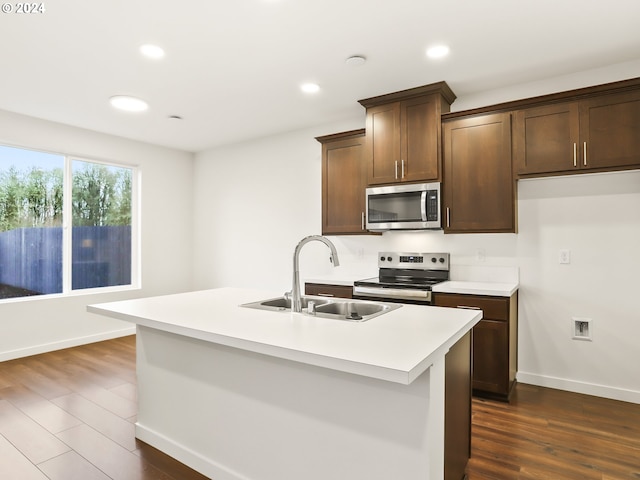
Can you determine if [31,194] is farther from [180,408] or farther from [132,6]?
[180,408]

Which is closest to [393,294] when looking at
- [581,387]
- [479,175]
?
[479,175]

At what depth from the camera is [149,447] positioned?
2.33 metres

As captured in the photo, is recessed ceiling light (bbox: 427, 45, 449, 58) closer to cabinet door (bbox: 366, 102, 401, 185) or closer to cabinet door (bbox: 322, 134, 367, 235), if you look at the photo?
cabinet door (bbox: 366, 102, 401, 185)

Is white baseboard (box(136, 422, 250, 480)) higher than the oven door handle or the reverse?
the reverse

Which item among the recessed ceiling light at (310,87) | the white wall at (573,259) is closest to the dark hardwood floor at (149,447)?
the white wall at (573,259)

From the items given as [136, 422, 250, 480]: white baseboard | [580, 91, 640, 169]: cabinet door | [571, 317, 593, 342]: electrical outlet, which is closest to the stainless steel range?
[571, 317, 593, 342]: electrical outlet

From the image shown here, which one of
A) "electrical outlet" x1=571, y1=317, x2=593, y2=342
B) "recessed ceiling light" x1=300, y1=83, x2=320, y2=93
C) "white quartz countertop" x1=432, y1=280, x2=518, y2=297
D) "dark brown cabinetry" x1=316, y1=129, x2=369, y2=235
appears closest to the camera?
"white quartz countertop" x1=432, y1=280, x2=518, y2=297

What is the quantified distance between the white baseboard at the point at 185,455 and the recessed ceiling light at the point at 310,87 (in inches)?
113

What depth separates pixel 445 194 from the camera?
340 centimetres

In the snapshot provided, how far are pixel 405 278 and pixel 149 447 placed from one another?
255 centimetres

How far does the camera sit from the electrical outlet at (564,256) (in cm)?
320

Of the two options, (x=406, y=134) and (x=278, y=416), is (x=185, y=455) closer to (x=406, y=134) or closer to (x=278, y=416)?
(x=278, y=416)

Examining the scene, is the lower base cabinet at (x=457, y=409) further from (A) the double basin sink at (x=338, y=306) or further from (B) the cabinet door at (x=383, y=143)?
(B) the cabinet door at (x=383, y=143)

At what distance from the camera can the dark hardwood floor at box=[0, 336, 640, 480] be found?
209 cm
